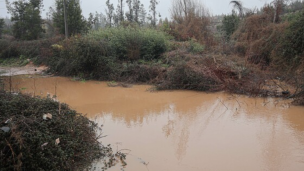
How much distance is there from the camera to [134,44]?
49.9 feet

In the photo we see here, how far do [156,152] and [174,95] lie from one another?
5473mm

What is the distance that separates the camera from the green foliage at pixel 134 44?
15062 mm

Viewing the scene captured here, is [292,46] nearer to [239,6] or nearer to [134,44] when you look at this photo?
[134,44]

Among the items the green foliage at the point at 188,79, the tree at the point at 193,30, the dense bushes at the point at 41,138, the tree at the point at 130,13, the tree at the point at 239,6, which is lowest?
the dense bushes at the point at 41,138

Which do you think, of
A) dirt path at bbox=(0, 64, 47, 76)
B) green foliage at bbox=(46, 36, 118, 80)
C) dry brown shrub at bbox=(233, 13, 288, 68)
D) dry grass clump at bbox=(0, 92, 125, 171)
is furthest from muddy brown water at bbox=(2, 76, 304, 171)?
dirt path at bbox=(0, 64, 47, 76)

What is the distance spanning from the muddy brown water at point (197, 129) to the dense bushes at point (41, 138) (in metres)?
0.53

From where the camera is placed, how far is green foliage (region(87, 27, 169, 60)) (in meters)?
15.1

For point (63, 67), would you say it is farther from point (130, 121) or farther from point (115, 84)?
point (130, 121)

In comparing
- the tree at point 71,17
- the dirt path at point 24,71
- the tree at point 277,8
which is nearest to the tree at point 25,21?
the tree at point 71,17

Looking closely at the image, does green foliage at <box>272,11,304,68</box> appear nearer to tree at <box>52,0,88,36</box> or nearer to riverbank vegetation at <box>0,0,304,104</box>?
riverbank vegetation at <box>0,0,304,104</box>

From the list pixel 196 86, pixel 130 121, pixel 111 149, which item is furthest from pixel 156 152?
pixel 196 86

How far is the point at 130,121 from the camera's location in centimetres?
730

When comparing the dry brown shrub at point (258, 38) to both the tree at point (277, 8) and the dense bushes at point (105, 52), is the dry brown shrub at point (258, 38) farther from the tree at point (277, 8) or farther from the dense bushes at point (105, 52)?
the dense bushes at point (105, 52)

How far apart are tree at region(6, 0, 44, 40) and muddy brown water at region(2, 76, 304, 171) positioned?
70.3ft
